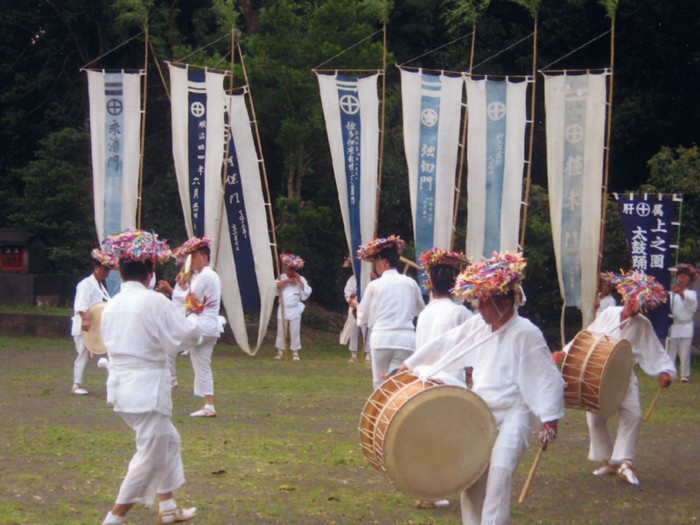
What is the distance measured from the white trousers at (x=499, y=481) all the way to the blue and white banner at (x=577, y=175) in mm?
9724

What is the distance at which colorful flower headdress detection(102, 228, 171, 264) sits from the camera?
247 inches

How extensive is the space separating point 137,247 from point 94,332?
564cm

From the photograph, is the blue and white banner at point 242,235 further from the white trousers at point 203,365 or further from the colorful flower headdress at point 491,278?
the colorful flower headdress at point 491,278

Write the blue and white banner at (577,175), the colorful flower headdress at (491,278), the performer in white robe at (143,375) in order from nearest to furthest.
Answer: the colorful flower headdress at (491,278) < the performer in white robe at (143,375) < the blue and white banner at (577,175)

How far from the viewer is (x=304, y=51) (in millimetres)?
21031

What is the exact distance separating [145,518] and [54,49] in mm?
19957

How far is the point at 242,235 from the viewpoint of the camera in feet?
55.8

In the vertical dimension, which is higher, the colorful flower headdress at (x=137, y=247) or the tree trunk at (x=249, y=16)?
the tree trunk at (x=249, y=16)

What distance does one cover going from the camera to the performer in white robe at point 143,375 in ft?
19.7

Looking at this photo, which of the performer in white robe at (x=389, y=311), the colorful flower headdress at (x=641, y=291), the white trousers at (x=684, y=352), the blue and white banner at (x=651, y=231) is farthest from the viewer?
the white trousers at (x=684, y=352)

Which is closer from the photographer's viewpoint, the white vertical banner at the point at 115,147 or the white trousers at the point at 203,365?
the white trousers at the point at 203,365

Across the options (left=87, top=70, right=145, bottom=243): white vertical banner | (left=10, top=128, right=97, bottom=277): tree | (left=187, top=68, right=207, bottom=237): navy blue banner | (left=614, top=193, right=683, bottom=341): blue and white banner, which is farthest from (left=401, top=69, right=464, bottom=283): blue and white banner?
(left=10, top=128, right=97, bottom=277): tree

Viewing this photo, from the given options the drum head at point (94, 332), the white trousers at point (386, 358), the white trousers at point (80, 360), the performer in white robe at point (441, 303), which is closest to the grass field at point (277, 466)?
the white trousers at point (80, 360)

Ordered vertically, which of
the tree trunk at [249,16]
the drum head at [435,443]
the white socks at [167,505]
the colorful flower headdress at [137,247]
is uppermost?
the tree trunk at [249,16]
